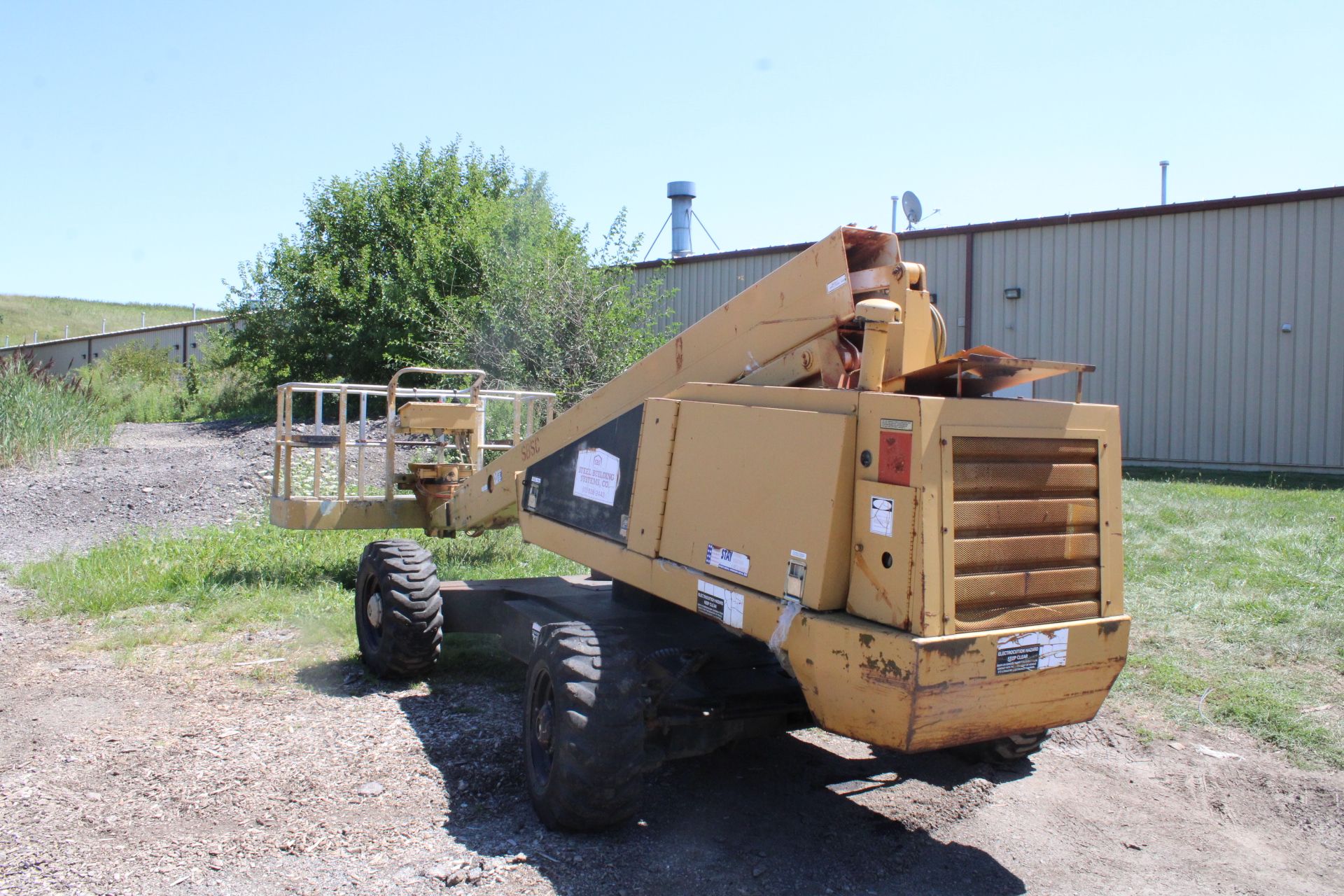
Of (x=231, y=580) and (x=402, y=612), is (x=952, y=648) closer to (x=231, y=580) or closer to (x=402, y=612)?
(x=402, y=612)

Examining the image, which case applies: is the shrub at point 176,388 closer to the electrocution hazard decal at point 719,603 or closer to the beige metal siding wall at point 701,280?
the beige metal siding wall at point 701,280

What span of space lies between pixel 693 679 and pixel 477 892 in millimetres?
1354

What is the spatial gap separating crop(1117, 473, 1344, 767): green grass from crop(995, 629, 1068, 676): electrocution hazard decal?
2455mm

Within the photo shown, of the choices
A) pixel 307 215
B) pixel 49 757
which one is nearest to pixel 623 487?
pixel 49 757

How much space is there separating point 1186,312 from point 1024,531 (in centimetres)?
1519

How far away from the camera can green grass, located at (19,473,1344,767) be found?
238 inches

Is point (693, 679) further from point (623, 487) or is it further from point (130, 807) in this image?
point (130, 807)

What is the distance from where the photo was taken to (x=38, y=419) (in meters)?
15.9

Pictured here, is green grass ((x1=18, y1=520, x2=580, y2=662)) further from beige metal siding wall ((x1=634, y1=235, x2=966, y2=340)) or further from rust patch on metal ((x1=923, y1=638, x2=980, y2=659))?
beige metal siding wall ((x1=634, y1=235, x2=966, y2=340))

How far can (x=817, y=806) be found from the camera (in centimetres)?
464

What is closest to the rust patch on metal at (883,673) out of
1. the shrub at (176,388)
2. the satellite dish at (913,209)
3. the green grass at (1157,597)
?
the green grass at (1157,597)

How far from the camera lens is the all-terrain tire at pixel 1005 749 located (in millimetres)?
4898

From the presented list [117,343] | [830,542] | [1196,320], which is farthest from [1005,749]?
[117,343]

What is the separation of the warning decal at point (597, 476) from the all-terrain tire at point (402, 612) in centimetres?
144
